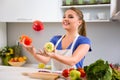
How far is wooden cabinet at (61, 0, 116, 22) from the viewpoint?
7.58 ft

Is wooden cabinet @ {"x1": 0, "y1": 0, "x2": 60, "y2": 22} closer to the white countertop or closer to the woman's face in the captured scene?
the woman's face

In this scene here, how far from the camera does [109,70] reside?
0.94 m

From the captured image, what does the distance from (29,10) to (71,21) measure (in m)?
1.01

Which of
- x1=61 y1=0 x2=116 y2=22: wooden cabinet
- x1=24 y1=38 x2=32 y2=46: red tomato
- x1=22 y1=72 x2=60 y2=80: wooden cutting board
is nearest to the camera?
x1=22 y1=72 x2=60 y2=80: wooden cutting board

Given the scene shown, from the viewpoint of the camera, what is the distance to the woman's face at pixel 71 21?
1.63 m

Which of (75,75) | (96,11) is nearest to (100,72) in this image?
(75,75)

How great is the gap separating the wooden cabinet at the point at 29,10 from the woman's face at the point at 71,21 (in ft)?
2.60

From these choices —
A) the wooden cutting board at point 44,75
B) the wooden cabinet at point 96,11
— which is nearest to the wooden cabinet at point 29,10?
the wooden cabinet at point 96,11

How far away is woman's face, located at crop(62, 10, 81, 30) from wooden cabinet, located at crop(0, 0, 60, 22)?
0.79 meters

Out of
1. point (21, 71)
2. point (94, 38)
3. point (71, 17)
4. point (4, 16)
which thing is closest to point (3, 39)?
point (4, 16)

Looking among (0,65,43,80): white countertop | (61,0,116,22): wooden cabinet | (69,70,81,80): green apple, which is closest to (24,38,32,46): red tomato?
(0,65,43,80): white countertop

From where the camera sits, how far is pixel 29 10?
2531 mm

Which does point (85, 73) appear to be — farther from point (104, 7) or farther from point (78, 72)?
point (104, 7)

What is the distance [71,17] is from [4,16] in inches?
47.7
